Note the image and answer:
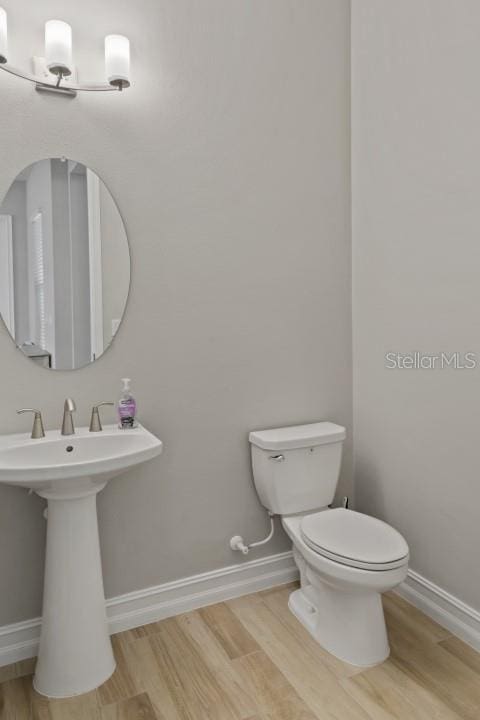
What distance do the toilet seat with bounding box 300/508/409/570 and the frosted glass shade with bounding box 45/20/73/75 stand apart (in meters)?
1.81

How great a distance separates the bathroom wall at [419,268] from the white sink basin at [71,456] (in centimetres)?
111

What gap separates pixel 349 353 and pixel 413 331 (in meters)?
0.41

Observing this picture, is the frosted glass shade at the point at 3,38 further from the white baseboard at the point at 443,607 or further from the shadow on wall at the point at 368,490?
the white baseboard at the point at 443,607

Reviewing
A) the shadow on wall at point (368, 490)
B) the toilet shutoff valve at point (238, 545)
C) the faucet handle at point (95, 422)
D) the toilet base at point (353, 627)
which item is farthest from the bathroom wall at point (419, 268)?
the faucet handle at point (95, 422)

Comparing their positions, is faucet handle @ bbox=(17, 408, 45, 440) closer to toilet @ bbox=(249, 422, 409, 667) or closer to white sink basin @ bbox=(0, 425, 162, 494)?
white sink basin @ bbox=(0, 425, 162, 494)

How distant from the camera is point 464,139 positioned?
1885 millimetres

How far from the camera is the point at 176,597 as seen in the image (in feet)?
7.04

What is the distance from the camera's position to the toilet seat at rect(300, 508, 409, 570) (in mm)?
1729

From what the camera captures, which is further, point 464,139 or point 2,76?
point 464,139

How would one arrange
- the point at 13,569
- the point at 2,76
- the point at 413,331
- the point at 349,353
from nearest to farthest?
the point at 2,76 → the point at 13,569 → the point at 413,331 → the point at 349,353

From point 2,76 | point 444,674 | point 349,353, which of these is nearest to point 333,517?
point 444,674

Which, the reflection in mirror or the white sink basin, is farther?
the reflection in mirror

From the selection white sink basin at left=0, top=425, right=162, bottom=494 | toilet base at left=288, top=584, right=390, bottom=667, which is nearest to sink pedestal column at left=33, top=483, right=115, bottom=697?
white sink basin at left=0, top=425, right=162, bottom=494

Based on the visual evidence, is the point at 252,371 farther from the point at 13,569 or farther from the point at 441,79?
the point at 441,79
